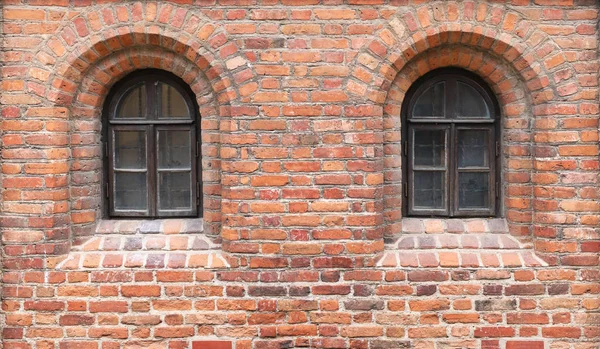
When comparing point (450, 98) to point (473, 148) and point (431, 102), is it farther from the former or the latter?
point (473, 148)

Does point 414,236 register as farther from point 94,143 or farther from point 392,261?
point 94,143

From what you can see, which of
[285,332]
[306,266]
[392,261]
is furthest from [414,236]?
[285,332]

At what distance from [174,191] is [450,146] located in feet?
6.65

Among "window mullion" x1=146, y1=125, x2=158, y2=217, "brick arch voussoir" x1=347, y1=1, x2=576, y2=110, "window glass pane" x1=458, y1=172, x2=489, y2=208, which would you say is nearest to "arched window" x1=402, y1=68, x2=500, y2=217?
"window glass pane" x1=458, y1=172, x2=489, y2=208

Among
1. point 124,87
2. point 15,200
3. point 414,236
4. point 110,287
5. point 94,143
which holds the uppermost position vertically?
point 124,87

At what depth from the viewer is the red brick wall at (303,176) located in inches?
165

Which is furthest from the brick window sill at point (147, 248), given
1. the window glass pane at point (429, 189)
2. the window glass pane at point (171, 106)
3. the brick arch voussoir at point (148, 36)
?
the window glass pane at point (429, 189)

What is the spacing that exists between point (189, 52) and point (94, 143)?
38.4 inches

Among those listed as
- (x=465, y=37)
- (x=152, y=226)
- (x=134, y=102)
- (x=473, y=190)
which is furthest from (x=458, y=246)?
(x=134, y=102)

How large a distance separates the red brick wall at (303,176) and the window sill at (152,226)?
0.50ft

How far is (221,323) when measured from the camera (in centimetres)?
432

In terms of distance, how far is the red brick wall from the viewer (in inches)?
165

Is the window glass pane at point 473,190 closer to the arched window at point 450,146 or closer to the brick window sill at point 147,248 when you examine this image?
the arched window at point 450,146

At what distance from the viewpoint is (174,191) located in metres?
4.58
